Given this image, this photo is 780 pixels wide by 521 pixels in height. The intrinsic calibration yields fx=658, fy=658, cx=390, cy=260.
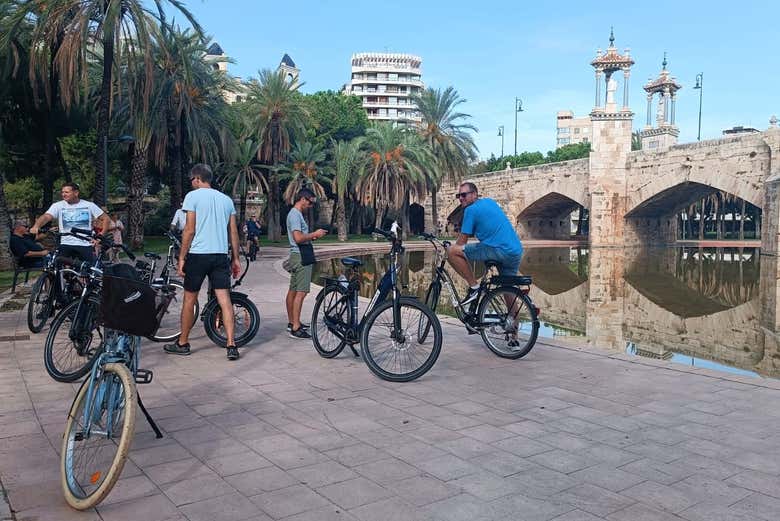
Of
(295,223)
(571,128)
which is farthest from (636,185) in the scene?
(571,128)

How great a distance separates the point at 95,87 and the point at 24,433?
23969 millimetres

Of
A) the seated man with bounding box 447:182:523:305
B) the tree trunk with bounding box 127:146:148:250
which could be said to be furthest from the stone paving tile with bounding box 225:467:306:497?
the tree trunk with bounding box 127:146:148:250

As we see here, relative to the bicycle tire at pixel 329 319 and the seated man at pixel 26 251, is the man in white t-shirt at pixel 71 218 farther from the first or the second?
the bicycle tire at pixel 329 319

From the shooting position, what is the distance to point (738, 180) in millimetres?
29125

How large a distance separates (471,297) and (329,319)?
1.41 metres

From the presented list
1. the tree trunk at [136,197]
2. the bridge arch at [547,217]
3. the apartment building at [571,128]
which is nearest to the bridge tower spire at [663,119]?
the bridge arch at [547,217]

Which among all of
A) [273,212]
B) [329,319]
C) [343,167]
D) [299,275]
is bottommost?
[329,319]

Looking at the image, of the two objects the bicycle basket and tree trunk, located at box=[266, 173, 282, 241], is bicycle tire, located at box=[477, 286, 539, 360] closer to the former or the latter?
the bicycle basket

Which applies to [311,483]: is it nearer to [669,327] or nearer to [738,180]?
[669,327]

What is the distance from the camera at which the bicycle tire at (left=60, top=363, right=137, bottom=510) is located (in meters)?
2.85

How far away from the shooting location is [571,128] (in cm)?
12394

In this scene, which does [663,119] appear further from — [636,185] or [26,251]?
[26,251]

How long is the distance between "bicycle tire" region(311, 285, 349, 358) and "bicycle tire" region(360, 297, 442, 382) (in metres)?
0.66

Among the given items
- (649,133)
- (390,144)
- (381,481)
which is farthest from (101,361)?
(649,133)
